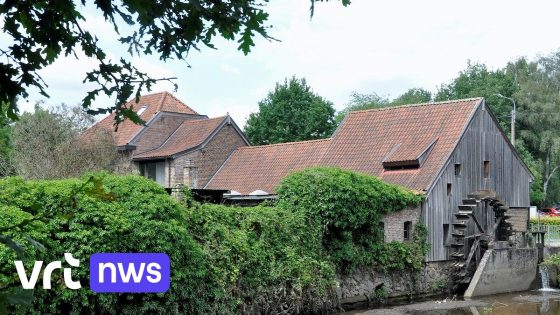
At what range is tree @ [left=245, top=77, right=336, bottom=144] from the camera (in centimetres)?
4528

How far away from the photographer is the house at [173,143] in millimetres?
34438

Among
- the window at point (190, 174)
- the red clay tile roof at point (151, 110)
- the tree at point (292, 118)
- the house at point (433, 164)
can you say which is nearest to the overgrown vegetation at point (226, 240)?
the house at point (433, 164)

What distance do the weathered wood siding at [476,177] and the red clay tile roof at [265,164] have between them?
552cm

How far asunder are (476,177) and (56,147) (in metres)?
16.4

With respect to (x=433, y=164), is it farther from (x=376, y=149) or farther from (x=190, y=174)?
(x=190, y=174)

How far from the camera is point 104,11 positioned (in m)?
3.73

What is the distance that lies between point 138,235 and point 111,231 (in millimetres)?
710

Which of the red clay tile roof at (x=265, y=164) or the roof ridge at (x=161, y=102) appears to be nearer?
the red clay tile roof at (x=265, y=164)

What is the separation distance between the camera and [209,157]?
3547 cm

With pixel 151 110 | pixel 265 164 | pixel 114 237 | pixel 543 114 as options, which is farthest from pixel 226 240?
pixel 543 114

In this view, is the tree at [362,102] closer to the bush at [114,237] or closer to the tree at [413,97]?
the tree at [413,97]

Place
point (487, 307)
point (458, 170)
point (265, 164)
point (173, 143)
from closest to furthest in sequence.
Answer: point (487, 307) → point (458, 170) → point (265, 164) → point (173, 143)

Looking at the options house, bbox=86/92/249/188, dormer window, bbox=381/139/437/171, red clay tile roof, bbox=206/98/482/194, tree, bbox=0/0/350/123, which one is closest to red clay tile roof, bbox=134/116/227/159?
house, bbox=86/92/249/188

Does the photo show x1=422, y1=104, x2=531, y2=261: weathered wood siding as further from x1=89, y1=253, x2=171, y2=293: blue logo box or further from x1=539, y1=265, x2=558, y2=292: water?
x1=89, y1=253, x2=171, y2=293: blue logo box
